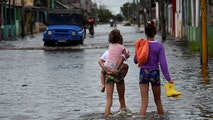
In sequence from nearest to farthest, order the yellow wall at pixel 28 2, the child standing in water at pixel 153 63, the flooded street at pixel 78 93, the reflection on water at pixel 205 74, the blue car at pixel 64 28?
1. the child standing in water at pixel 153 63
2. the flooded street at pixel 78 93
3. the reflection on water at pixel 205 74
4. the blue car at pixel 64 28
5. the yellow wall at pixel 28 2

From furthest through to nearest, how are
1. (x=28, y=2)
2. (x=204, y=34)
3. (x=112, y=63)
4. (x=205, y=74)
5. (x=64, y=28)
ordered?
1. (x=28, y=2)
2. (x=64, y=28)
3. (x=204, y=34)
4. (x=205, y=74)
5. (x=112, y=63)

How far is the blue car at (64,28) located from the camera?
124 feet

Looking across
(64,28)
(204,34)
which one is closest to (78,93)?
(204,34)

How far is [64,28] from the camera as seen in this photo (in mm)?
37938

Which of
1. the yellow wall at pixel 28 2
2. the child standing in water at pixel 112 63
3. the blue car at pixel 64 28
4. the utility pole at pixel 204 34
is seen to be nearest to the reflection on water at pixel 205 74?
the utility pole at pixel 204 34

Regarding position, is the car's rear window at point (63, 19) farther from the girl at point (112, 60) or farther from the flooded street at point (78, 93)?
the girl at point (112, 60)

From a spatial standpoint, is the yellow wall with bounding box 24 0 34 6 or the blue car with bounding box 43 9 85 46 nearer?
the blue car with bounding box 43 9 85 46

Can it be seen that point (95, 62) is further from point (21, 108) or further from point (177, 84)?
point (21, 108)

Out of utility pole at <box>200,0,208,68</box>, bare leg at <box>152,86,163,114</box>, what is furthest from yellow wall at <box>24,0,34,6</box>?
bare leg at <box>152,86,163,114</box>

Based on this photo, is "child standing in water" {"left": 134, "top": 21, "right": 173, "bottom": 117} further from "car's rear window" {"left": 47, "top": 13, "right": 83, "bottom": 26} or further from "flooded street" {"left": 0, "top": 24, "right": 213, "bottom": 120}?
"car's rear window" {"left": 47, "top": 13, "right": 83, "bottom": 26}

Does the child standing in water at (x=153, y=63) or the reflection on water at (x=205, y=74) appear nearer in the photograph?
the child standing in water at (x=153, y=63)

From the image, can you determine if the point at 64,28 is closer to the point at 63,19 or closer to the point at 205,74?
the point at 63,19

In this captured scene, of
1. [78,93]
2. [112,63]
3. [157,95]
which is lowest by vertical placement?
[78,93]

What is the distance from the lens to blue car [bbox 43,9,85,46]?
37781 millimetres
